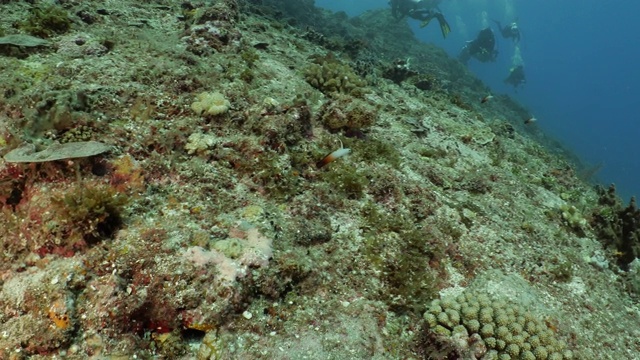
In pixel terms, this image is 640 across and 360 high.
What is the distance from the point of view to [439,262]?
5516 mm

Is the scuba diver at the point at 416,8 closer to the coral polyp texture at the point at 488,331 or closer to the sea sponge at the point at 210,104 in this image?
the sea sponge at the point at 210,104

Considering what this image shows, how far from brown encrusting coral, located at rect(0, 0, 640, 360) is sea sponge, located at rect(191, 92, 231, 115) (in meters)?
0.04

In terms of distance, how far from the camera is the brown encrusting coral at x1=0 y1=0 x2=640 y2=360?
3713 millimetres

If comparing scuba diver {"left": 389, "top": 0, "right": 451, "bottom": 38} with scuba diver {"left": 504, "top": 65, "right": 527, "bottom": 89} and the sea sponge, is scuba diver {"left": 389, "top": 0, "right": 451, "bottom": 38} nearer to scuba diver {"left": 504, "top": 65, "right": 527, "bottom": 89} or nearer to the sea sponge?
scuba diver {"left": 504, "top": 65, "right": 527, "bottom": 89}

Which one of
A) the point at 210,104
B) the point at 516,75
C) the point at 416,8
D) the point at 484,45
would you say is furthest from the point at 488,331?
the point at 516,75

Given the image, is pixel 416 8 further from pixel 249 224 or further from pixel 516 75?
pixel 249 224

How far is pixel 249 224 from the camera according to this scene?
15.2 ft

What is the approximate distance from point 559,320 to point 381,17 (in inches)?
1318

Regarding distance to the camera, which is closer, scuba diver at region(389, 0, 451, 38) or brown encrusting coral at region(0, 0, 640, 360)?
brown encrusting coral at region(0, 0, 640, 360)

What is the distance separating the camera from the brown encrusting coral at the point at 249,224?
3.71m

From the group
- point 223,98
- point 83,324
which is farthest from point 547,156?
point 83,324

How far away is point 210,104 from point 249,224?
2718mm

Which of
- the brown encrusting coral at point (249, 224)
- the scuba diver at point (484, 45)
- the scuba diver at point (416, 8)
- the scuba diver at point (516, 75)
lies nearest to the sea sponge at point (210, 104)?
the brown encrusting coral at point (249, 224)

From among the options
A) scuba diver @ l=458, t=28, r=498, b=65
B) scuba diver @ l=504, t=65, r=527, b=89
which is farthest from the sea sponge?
scuba diver @ l=504, t=65, r=527, b=89
